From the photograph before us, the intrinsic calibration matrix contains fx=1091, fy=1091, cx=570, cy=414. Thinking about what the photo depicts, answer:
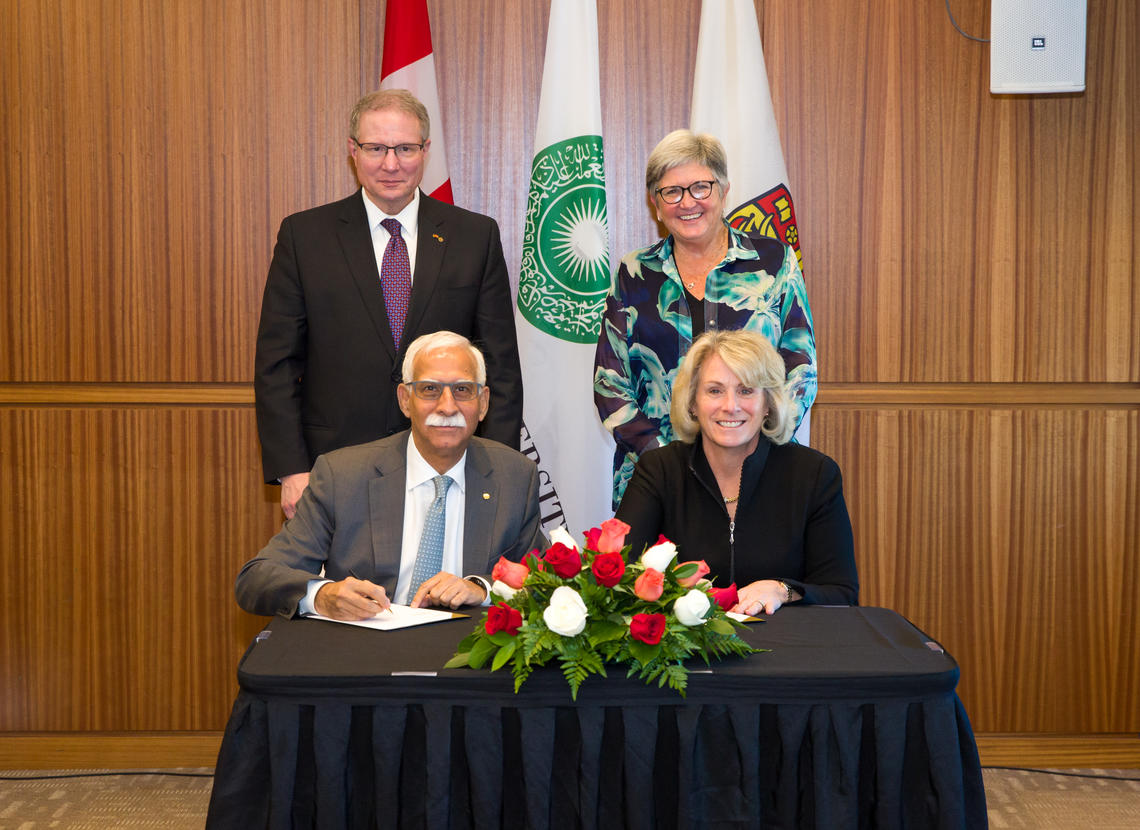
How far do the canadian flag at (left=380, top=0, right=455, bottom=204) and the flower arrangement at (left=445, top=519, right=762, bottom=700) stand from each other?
2.12 metres

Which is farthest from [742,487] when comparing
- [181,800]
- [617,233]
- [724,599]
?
[181,800]

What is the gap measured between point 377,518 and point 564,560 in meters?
0.77

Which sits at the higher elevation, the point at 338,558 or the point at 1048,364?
the point at 1048,364

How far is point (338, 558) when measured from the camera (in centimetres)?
229

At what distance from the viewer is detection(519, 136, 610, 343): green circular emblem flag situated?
3.54 metres

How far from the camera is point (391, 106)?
2.89m

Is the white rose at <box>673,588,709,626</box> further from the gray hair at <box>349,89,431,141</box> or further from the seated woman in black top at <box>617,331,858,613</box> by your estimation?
the gray hair at <box>349,89,431,141</box>

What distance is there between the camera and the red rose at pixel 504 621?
1.64 meters

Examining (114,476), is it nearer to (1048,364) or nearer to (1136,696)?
(1048,364)

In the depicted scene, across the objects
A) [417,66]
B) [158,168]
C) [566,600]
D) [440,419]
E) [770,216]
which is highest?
[417,66]

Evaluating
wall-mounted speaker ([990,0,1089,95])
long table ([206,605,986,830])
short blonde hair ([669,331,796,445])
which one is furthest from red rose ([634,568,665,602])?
wall-mounted speaker ([990,0,1089,95])

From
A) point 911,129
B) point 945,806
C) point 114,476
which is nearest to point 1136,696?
point 911,129

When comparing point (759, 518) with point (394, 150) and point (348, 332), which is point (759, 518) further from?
point (394, 150)

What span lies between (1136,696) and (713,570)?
2.30 metres
